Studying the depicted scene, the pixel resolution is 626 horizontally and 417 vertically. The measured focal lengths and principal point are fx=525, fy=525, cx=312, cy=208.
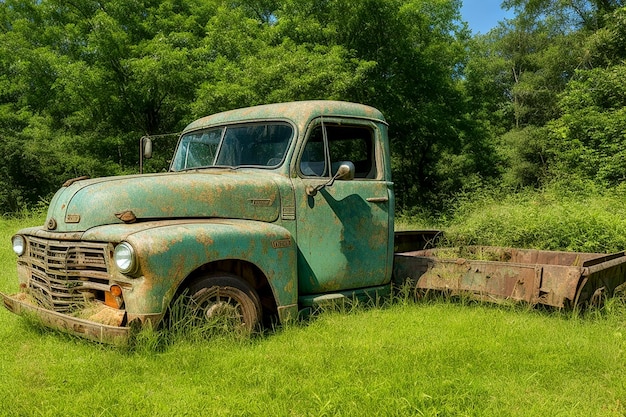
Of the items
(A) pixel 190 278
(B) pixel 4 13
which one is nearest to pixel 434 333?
(A) pixel 190 278

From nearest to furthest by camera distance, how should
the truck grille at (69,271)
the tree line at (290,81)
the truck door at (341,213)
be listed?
1. the truck grille at (69,271)
2. the truck door at (341,213)
3. the tree line at (290,81)

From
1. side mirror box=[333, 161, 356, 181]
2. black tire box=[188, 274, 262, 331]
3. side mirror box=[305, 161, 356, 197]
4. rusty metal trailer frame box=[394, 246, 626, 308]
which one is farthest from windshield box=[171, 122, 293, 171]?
rusty metal trailer frame box=[394, 246, 626, 308]

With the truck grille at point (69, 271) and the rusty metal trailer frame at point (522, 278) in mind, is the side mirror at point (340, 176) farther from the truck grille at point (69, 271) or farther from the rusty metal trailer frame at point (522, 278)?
the truck grille at point (69, 271)

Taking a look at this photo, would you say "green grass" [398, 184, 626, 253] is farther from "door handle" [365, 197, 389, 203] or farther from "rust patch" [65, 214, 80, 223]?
"rust patch" [65, 214, 80, 223]

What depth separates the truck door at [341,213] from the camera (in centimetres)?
458

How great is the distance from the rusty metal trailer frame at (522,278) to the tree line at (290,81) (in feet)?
32.7

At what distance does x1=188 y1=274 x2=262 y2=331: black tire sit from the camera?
3.81 meters

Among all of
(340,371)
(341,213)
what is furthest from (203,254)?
(341,213)

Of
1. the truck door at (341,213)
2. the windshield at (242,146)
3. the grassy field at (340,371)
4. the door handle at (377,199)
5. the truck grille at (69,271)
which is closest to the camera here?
the grassy field at (340,371)

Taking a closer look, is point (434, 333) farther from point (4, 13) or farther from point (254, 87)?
point (4, 13)

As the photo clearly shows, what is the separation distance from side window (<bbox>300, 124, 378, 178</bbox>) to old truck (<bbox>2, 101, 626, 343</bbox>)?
0.01 metres

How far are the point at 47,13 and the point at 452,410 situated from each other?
84.9 feet

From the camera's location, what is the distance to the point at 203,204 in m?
4.13

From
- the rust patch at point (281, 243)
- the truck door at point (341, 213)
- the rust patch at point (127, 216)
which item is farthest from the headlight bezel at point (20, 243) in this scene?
the truck door at point (341, 213)
